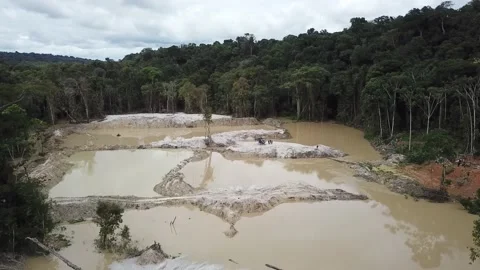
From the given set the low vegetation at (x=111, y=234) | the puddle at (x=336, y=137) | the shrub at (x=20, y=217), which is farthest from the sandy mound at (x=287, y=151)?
the shrub at (x=20, y=217)

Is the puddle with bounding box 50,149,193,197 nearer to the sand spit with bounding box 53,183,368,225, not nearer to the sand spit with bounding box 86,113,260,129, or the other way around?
the sand spit with bounding box 53,183,368,225

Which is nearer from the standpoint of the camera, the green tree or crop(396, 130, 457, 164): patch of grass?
the green tree

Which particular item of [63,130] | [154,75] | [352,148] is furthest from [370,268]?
[154,75]

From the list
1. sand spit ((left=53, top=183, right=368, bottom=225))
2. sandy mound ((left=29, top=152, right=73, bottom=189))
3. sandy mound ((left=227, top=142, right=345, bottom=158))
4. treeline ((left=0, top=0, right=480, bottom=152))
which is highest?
treeline ((left=0, top=0, right=480, bottom=152))

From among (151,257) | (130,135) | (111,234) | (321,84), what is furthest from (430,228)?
(321,84)

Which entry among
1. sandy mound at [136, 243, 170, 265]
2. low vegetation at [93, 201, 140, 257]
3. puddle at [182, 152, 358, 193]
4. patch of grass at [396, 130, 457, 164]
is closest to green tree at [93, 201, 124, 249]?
low vegetation at [93, 201, 140, 257]

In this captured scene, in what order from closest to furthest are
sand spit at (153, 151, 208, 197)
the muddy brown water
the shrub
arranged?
the shrub
the muddy brown water
sand spit at (153, 151, 208, 197)

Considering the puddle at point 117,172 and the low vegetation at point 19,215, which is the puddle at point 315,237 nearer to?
the low vegetation at point 19,215

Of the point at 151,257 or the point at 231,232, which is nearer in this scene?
the point at 151,257

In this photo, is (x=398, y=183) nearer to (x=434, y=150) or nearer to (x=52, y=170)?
(x=434, y=150)
